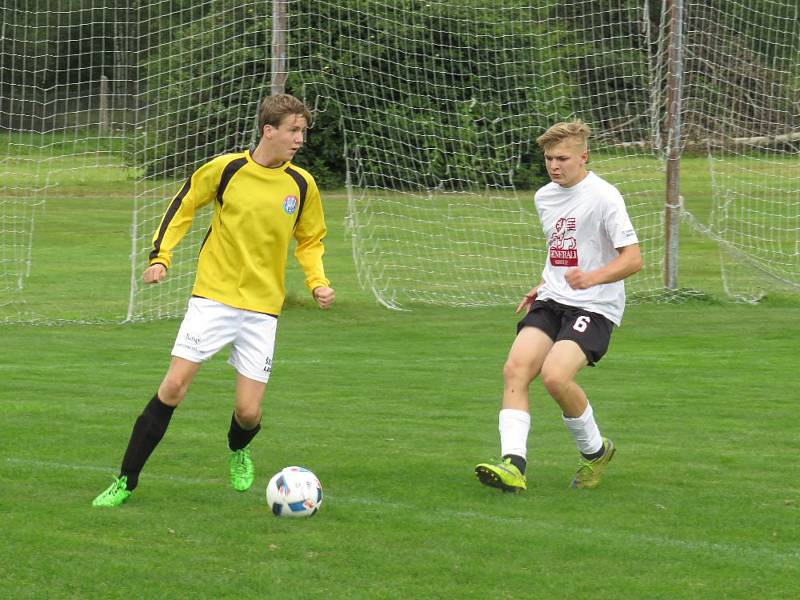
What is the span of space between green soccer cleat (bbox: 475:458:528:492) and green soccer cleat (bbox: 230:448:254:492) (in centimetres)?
117

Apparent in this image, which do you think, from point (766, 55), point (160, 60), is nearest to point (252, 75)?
point (160, 60)

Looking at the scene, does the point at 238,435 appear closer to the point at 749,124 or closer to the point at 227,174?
the point at 227,174

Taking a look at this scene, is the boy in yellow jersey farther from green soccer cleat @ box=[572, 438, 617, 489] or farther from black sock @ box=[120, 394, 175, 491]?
green soccer cleat @ box=[572, 438, 617, 489]

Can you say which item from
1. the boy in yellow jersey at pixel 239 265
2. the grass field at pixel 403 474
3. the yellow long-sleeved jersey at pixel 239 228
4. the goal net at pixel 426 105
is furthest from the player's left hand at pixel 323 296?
the goal net at pixel 426 105

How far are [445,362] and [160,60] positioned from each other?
5.88 metres

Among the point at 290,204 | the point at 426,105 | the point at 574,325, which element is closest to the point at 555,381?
the point at 574,325

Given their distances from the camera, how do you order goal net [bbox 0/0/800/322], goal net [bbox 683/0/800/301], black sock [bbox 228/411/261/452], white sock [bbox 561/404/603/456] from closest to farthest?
1. black sock [bbox 228/411/261/452]
2. white sock [bbox 561/404/603/456]
3. goal net [bbox 0/0/800/322]
4. goal net [bbox 683/0/800/301]

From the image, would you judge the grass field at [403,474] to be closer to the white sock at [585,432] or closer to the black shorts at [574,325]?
the white sock at [585,432]

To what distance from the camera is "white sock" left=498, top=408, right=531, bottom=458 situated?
729 centimetres

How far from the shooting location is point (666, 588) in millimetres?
5629

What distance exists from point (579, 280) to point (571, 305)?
35 centimetres

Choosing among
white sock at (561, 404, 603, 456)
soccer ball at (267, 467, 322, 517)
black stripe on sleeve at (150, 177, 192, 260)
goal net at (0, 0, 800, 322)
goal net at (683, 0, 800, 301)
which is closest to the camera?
soccer ball at (267, 467, 322, 517)

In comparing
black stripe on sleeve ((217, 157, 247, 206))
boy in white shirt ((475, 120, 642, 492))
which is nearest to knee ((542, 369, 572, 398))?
boy in white shirt ((475, 120, 642, 492))

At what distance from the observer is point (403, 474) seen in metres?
7.77
